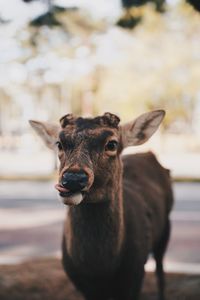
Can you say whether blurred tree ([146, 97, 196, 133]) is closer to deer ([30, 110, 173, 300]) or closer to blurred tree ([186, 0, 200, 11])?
blurred tree ([186, 0, 200, 11])

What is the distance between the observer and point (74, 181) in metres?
2.98

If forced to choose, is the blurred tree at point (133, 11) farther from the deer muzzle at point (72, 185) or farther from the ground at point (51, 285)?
the ground at point (51, 285)

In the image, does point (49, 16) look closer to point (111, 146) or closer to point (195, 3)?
point (195, 3)

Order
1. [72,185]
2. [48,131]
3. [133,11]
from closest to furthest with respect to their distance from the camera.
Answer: [72,185] < [48,131] < [133,11]

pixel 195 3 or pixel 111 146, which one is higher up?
pixel 195 3

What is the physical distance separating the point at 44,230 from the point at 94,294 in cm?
717

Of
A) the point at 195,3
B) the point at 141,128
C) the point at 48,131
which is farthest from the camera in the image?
the point at 195,3

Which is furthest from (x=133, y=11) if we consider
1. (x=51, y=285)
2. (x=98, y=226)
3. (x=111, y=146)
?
(x=51, y=285)

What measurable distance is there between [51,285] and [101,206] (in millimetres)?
2920

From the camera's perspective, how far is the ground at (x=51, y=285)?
19.3 ft

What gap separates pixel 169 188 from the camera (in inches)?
231

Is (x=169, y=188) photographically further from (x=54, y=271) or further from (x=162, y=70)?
(x=162, y=70)

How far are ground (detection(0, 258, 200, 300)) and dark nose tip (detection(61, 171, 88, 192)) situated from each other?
10.6 ft

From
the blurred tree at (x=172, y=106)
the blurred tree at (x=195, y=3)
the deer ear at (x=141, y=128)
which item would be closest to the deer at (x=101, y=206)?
the deer ear at (x=141, y=128)
